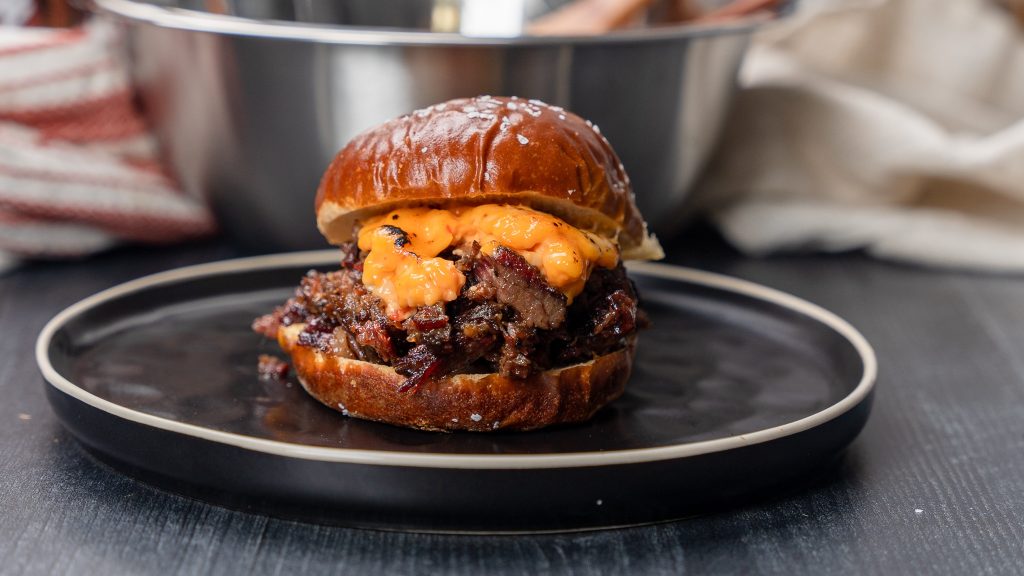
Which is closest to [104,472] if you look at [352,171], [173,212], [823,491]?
[352,171]

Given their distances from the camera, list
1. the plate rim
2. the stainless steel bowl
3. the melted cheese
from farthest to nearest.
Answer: the stainless steel bowl < the melted cheese < the plate rim

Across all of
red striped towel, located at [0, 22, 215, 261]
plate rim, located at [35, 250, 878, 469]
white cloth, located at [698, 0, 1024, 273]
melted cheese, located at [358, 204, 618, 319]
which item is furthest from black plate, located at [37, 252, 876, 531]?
white cloth, located at [698, 0, 1024, 273]

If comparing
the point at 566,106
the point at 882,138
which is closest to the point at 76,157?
→ the point at 566,106

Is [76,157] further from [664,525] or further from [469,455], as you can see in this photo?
[664,525]

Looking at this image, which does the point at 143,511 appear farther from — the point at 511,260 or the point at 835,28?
the point at 835,28

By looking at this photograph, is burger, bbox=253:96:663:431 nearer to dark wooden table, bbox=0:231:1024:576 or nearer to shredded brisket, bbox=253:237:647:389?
shredded brisket, bbox=253:237:647:389

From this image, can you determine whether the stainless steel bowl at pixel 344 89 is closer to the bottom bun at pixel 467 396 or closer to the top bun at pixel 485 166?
the top bun at pixel 485 166
